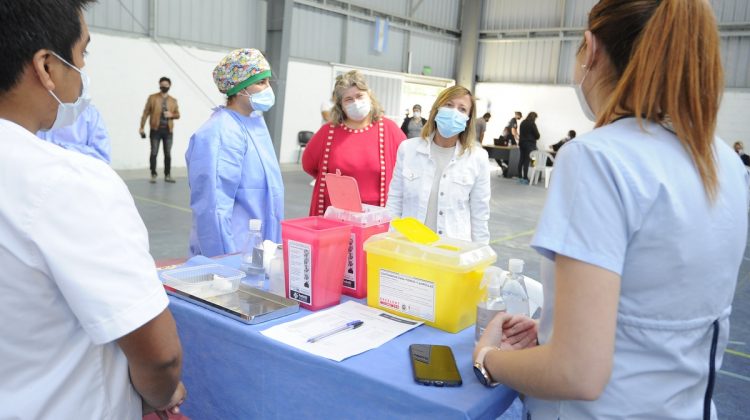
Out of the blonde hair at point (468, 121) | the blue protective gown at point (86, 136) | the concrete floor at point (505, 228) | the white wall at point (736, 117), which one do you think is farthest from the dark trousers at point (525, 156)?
the blue protective gown at point (86, 136)

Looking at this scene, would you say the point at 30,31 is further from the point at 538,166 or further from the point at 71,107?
the point at 538,166

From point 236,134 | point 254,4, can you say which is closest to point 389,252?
point 236,134

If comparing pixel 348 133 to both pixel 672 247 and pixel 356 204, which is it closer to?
pixel 356 204

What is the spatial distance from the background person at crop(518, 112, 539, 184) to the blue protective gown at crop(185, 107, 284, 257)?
9.62 m

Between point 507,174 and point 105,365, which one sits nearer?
point 105,365

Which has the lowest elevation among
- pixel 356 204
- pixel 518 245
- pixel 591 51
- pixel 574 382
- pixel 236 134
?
pixel 518 245

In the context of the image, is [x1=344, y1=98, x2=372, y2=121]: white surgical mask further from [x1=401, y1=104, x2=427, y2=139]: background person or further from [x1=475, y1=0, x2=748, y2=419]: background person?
[x1=401, y1=104, x2=427, y2=139]: background person

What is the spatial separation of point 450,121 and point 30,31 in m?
2.18

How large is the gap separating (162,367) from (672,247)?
81 cm

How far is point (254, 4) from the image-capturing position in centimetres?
1050

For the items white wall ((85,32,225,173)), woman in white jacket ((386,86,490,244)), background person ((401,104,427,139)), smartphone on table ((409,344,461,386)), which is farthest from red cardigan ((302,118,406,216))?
background person ((401,104,427,139))

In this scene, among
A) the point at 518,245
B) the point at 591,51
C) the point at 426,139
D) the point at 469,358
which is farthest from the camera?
the point at 518,245

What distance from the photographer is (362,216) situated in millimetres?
1601

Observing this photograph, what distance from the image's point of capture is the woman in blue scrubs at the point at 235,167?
2355 millimetres
